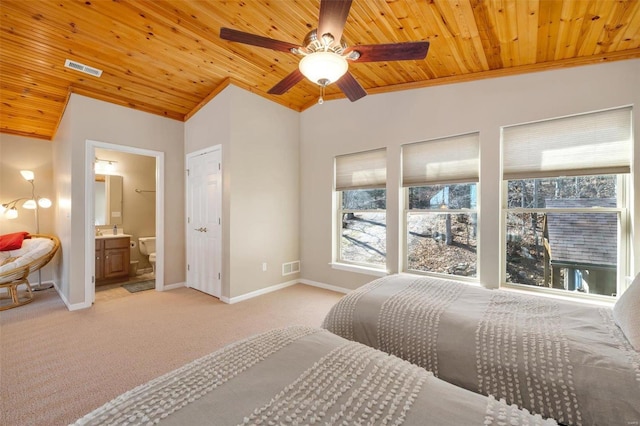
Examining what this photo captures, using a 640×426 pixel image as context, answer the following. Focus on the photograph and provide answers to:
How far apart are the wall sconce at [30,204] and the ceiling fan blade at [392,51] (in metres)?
5.23

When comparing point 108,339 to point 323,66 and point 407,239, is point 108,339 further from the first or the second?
point 407,239

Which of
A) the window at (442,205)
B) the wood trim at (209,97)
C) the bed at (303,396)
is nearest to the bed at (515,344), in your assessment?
the bed at (303,396)

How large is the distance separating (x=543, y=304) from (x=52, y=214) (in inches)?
265

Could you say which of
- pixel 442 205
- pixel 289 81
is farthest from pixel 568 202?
pixel 289 81

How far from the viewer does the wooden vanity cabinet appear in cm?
455

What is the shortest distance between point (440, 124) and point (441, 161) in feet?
1.50

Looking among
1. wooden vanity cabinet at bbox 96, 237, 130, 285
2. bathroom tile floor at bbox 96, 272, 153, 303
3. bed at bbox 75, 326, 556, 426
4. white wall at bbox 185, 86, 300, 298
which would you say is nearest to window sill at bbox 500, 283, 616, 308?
bed at bbox 75, 326, 556, 426

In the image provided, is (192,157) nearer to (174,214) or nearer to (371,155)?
(174,214)

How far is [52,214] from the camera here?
186 inches

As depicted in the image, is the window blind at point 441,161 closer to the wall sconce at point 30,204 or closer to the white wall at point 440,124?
the white wall at point 440,124

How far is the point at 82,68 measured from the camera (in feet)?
10.4

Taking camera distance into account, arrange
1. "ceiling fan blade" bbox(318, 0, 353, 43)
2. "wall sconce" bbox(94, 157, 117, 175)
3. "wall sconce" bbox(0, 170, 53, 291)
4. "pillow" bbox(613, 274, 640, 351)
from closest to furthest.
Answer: "pillow" bbox(613, 274, 640, 351) → "ceiling fan blade" bbox(318, 0, 353, 43) → "wall sconce" bbox(0, 170, 53, 291) → "wall sconce" bbox(94, 157, 117, 175)

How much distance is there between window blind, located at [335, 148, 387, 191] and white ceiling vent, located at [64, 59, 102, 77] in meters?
3.24

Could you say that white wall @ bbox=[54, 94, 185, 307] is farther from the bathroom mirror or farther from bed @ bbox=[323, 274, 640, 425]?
bed @ bbox=[323, 274, 640, 425]
